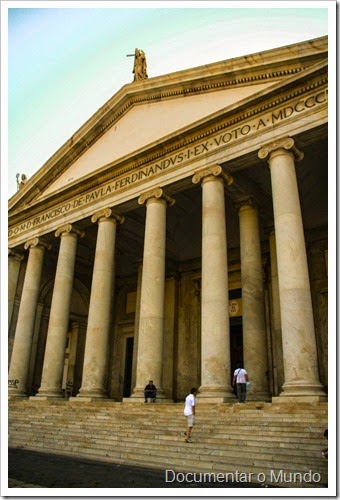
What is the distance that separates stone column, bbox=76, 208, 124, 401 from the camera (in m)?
15.8

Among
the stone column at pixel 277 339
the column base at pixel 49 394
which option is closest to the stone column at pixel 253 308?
the stone column at pixel 277 339

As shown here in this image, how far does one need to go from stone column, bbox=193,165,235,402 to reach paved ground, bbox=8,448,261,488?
4.20 meters

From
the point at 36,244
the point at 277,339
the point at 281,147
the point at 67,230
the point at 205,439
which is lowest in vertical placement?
the point at 205,439

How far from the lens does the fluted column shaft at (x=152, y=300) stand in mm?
14109

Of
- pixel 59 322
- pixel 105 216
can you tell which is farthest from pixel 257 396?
pixel 105 216

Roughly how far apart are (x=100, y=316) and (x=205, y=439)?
8560 mm

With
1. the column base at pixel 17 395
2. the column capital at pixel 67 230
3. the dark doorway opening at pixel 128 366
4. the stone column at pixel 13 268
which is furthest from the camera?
the dark doorway opening at pixel 128 366

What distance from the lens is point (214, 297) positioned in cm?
1319

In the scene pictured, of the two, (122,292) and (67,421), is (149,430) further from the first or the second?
(122,292)

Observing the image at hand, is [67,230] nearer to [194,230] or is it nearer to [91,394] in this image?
[194,230]

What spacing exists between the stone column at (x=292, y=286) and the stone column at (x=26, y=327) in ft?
43.4

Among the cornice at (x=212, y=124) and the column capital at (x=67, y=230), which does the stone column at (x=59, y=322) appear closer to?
the column capital at (x=67, y=230)

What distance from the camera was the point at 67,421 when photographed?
12914 millimetres

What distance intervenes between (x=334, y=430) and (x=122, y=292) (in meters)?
21.2
